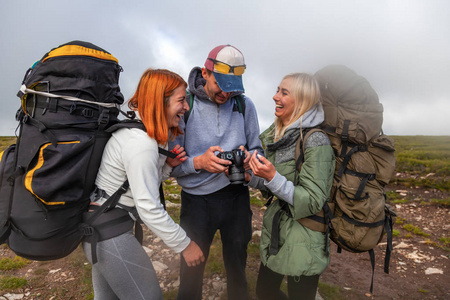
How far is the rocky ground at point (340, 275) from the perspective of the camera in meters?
5.39

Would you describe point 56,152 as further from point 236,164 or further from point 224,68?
point 224,68

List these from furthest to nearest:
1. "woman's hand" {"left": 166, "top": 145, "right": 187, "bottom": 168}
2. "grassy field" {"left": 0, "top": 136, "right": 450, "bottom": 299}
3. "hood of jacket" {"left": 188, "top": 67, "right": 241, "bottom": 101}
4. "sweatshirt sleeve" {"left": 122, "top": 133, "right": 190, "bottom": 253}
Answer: "grassy field" {"left": 0, "top": 136, "right": 450, "bottom": 299}
"hood of jacket" {"left": 188, "top": 67, "right": 241, "bottom": 101}
"woman's hand" {"left": 166, "top": 145, "right": 187, "bottom": 168}
"sweatshirt sleeve" {"left": 122, "top": 133, "right": 190, "bottom": 253}

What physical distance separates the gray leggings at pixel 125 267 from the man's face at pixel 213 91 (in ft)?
6.55

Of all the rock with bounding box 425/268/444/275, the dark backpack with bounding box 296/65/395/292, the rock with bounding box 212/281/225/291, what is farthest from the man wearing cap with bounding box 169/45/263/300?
the rock with bounding box 425/268/444/275

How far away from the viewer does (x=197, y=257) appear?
3.00 metres

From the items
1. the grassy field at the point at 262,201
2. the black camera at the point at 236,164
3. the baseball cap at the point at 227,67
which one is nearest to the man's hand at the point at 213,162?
the black camera at the point at 236,164

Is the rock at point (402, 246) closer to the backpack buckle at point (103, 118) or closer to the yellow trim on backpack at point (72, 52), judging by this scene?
the backpack buckle at point (103, 118)

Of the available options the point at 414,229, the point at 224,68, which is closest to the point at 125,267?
the point at 224,68

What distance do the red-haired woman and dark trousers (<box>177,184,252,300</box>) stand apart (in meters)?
0.80

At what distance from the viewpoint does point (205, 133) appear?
11.9ft

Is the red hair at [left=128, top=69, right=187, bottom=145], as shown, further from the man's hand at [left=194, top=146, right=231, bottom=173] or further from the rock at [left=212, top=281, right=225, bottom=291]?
the rock at [left=212, top=281, right=225, bottom=291]

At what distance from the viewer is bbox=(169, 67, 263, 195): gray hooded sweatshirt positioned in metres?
3.62

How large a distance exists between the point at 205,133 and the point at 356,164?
1931 millimetres

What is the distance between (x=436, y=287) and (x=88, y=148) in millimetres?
7889
